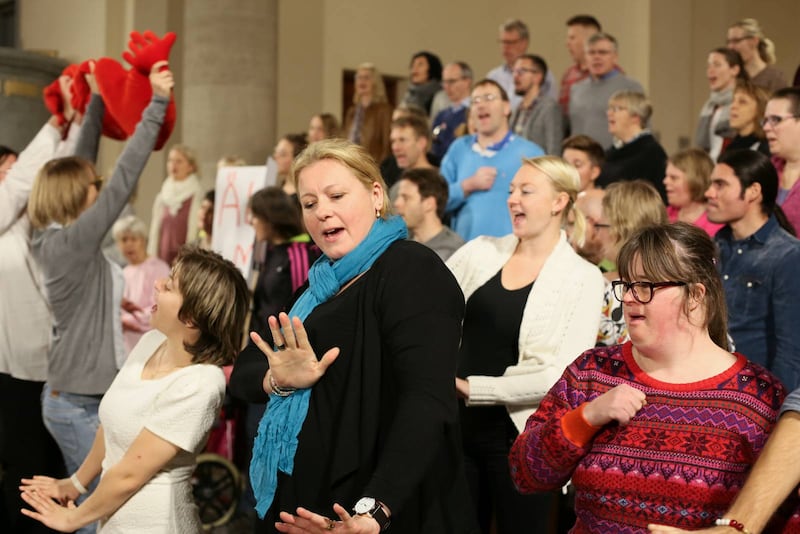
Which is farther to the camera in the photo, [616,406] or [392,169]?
[392,169]

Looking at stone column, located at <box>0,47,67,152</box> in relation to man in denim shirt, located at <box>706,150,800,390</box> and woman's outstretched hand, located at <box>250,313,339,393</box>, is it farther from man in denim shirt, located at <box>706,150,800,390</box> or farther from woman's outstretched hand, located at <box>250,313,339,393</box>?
woman's outstretched hand, located at <box>250,313,339,393</box>

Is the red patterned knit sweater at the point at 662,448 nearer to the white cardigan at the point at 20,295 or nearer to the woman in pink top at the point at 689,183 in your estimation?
the white cardigan at the point at 20,295

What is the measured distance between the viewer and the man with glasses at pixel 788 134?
4.98 metres

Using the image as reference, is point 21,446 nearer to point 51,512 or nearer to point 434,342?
point 51,512

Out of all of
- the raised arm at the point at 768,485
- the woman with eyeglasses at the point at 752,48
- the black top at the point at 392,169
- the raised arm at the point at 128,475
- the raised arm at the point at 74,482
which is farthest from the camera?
the woman with eyeglasses at the point at 752,48

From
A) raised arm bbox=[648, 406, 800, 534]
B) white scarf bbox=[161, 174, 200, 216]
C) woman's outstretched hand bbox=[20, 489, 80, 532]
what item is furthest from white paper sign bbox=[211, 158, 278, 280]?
raised arm bbox=[648, 406, 800, 534]

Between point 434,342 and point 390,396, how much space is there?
0.17m

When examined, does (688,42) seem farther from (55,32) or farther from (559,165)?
(559,165)

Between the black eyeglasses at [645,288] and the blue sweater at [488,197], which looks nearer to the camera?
the black eyeglasses at [645,288]

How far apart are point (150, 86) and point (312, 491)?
9.72ft

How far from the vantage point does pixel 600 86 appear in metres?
7.90

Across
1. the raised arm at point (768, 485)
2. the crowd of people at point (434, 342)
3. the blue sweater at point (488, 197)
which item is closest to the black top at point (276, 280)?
the crowd of people at point (434, 342)

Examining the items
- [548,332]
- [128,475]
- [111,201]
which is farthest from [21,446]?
[548,332]

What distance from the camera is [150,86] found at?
16.3ft
